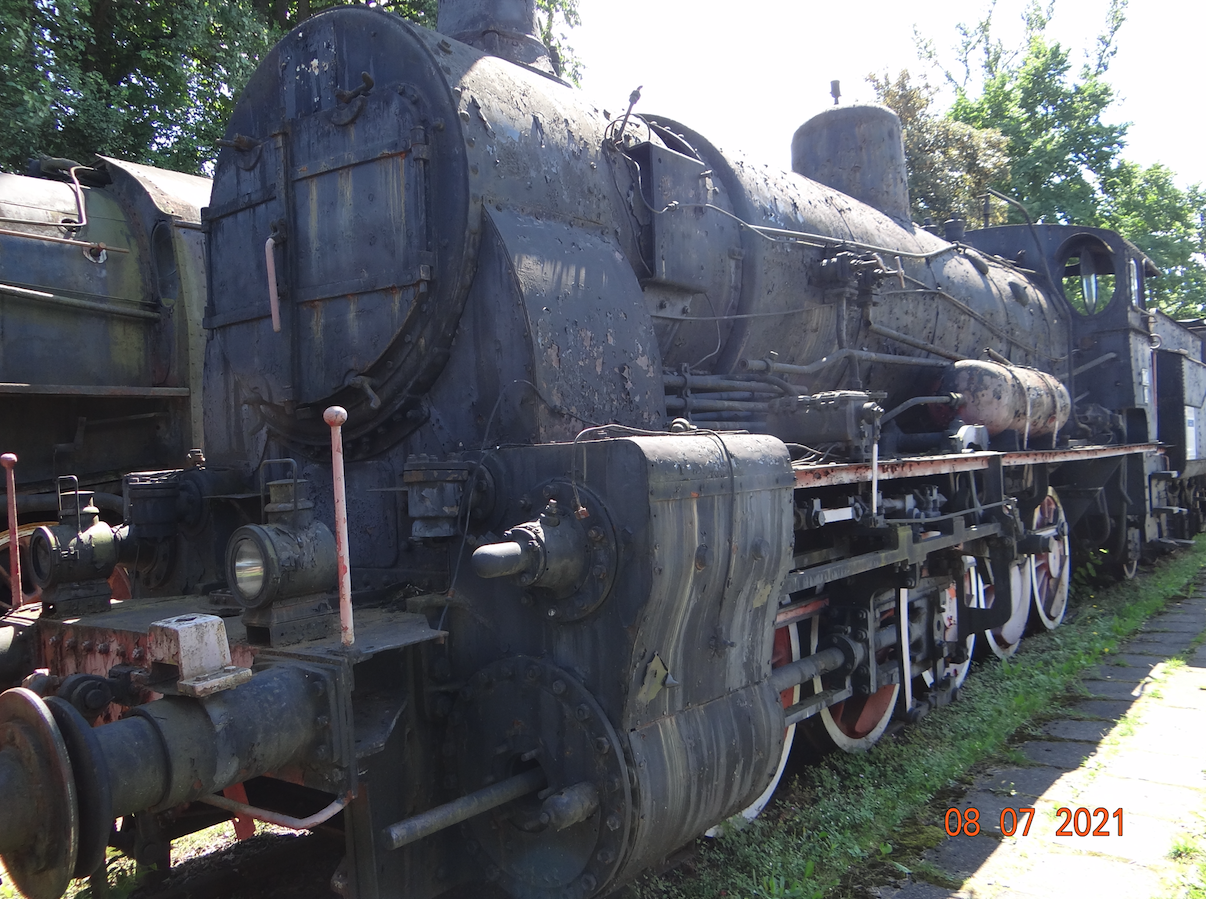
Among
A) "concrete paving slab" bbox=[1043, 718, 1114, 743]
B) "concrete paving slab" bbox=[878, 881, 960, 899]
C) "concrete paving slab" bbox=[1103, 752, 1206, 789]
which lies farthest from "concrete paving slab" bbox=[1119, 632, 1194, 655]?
"concrete paving slab" bbox=[878, 881, 960, 899]

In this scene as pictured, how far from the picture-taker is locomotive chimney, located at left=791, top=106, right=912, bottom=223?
23.0 ft

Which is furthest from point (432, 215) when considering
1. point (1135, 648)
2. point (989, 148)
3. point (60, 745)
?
point (989, 148)

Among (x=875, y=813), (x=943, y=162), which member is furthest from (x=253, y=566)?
(x=943, y=162)

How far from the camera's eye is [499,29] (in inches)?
168

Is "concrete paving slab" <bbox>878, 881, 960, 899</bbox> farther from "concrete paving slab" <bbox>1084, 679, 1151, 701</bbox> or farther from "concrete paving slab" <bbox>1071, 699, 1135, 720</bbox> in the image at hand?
"concrete paving slab" <bbox>1084, 679, 1151, 701</bbox>

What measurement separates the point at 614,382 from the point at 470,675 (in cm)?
120

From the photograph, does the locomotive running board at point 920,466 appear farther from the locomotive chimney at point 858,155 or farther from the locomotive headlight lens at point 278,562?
the locomotive chimney at point 858,155

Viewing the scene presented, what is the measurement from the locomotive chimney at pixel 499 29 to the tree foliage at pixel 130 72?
5134 millimetres

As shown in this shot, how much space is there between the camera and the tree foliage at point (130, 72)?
30.7 feet

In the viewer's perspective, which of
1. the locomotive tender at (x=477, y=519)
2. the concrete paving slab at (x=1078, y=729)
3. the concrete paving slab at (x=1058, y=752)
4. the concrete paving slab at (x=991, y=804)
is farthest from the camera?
the concrete paving slab at (x=1078, y=729)

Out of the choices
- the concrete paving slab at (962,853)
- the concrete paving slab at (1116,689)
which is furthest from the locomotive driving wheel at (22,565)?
the concrete paving slab at (1116,689)

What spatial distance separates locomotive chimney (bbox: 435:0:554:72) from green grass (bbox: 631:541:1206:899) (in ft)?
11.6

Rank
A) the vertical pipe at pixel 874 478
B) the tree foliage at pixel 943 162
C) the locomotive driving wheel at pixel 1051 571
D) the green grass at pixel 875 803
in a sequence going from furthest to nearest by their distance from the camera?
the tree foliage at pixel 943 162, the locomotive driving wheel at pixel 1051 571, the vertical pipe at pixel 874 478, the green grass at pixel 875 803

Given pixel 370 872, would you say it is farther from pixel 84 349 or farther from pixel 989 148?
pixel 989 148
